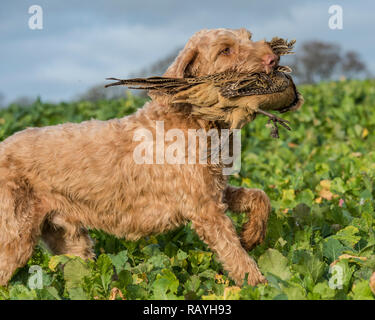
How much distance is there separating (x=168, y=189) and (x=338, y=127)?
7.72 metres

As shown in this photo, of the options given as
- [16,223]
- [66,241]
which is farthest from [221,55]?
[66,241]

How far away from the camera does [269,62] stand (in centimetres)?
402

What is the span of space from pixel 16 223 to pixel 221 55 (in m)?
2.19

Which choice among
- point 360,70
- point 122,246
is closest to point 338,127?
point 122,246

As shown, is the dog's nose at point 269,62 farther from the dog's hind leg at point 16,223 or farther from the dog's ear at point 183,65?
the dog's hind leg at point 16,223

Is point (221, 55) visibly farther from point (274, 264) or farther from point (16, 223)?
point (16, 223)

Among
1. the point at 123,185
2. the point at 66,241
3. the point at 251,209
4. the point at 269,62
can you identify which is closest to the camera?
the point at 269,62

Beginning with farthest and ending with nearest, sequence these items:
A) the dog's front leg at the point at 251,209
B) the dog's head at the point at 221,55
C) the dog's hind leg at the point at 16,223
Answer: the dog's front leg at the point at 251,209 → the dog's hind leg at the point at 16,223 → the dog's head at the point at 221,55

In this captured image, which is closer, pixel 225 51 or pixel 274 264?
pixel 274 264

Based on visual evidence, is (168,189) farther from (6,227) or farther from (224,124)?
(6,227)

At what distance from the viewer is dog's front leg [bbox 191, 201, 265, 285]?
409cm

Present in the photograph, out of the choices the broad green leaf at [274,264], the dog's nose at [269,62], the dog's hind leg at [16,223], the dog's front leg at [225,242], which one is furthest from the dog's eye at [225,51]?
the dog's hind leg at [16,223]

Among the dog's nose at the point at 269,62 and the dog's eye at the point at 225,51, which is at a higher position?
the dog's eye at the point at 225,51

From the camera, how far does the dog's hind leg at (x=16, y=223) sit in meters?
4.45
